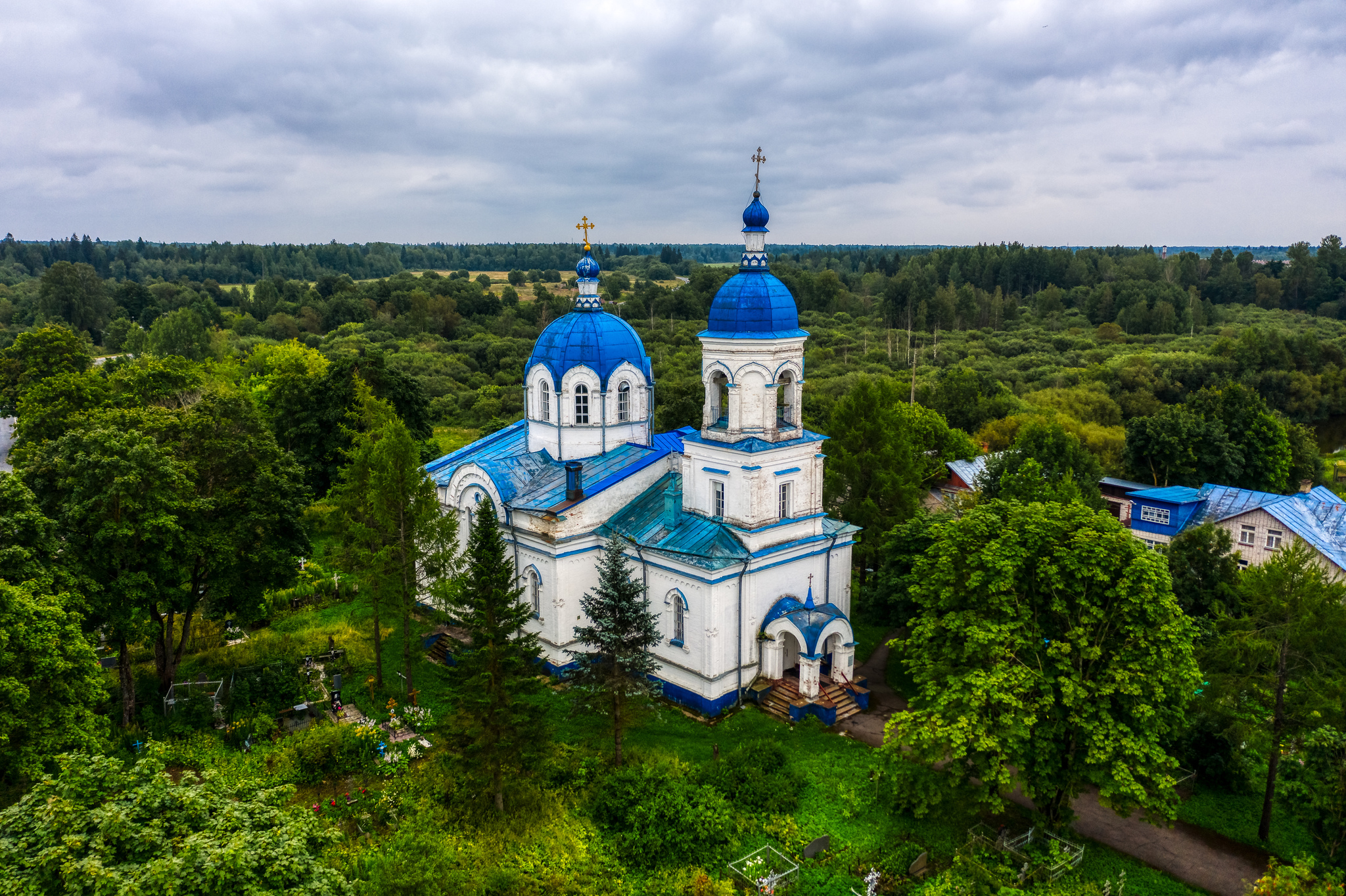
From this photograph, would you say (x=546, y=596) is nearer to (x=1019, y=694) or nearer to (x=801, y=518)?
(x=801, y=518)

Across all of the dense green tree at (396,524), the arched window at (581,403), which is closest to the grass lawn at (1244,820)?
the dense green tree at (396,524)

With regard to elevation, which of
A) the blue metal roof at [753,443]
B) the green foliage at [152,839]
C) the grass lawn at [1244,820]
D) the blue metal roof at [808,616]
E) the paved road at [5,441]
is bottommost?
→ the grass lawn at [1244,820]

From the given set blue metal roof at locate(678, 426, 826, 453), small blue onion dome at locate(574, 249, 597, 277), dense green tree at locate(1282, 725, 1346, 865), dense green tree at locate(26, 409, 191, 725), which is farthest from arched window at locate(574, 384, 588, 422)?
dense green tree at locate(1282, 725, 1346, 865)

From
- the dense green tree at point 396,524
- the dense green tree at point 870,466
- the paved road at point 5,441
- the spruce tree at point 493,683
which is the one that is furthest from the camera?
the paved road at point 5,441

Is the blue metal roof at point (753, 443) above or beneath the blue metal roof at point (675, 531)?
above

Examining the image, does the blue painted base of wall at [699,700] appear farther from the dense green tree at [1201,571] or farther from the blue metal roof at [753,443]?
the dense green tree at [1201,571]

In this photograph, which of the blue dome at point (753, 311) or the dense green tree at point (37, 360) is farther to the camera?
the dense green tree at point (37, 360)

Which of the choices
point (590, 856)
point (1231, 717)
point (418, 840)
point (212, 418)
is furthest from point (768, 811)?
point (212, 418)
